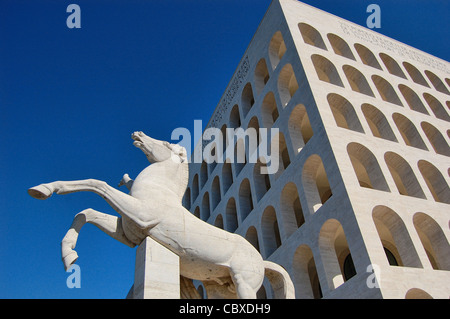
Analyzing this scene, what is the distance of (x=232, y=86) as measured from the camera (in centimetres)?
2891

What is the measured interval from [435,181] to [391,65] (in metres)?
9.84

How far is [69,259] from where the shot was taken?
4914mm

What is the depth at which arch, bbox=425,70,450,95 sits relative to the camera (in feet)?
90.2

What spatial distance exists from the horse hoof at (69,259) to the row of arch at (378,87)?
1792 centimetres

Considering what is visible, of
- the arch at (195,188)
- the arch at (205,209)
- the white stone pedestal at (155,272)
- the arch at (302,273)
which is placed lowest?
the white stone pedestal at (155,272)

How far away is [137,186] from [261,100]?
60.0ft

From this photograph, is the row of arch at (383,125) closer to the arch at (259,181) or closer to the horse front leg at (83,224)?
the arch at (259,181)

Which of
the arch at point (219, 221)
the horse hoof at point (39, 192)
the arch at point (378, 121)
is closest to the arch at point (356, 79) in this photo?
the arch at point (378, 121)

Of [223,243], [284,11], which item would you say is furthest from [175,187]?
[284,11]

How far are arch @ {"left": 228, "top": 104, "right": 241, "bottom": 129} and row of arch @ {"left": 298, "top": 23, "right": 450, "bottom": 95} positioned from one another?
23.7 ft

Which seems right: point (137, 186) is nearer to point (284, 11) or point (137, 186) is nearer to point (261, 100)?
point (261, 100)

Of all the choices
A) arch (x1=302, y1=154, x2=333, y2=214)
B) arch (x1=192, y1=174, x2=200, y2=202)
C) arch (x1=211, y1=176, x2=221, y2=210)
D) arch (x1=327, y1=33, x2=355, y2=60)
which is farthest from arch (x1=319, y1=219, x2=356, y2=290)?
arch (x1=192, y1=174, x2=200, y2=202)

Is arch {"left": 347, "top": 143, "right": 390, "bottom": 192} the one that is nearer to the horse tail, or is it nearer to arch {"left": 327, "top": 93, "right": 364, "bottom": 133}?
arch {"left": 327, "top": 93, "right": 364, "bottom": 133}

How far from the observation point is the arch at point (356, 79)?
21438mm
